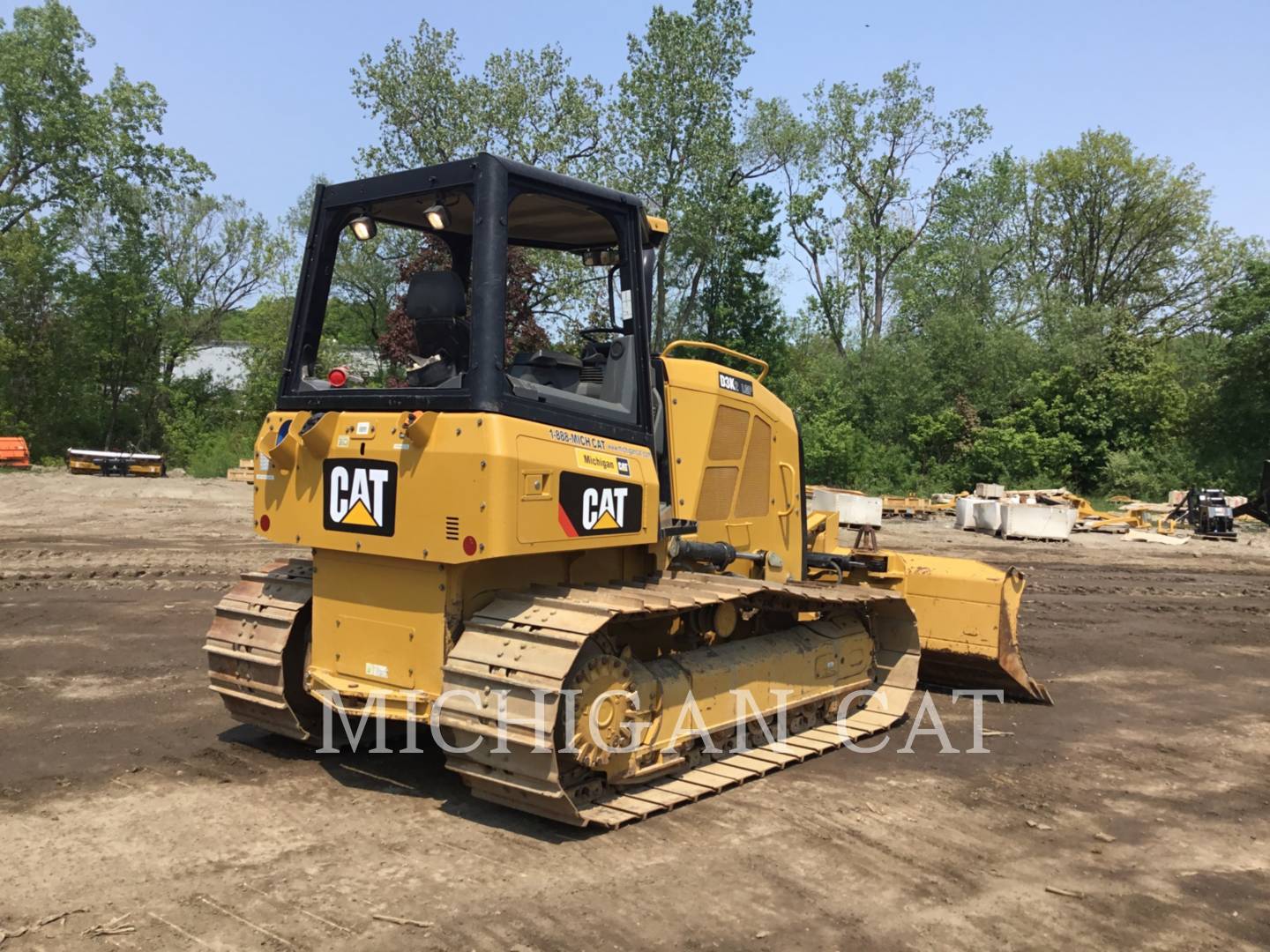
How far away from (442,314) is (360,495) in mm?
969

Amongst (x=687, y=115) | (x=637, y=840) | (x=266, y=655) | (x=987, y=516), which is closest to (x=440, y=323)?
(x=266, y=655)

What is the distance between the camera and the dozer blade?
7734 mm

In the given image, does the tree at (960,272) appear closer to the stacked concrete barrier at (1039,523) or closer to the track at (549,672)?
the stacked concrete barrier at (1039,523)

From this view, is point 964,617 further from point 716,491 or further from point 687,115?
point 687,115

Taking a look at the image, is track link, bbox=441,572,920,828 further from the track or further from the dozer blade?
the dozer blade

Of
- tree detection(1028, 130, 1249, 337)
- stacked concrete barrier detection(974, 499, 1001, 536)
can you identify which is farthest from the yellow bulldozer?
tree detection(1028, 130, 1249, 337)

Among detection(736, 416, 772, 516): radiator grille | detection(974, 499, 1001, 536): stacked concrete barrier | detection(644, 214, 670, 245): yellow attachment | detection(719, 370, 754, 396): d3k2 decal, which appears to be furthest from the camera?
detection(974, 499, 1001, 536): stacked concrete barrier

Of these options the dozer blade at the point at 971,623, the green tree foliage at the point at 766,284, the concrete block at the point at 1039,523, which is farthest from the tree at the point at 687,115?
the dozer blade at the point at 971,623

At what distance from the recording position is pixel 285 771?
18.7 feet

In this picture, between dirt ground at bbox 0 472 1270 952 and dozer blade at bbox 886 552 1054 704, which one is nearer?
dirt ground at bbox 0 472 1270 952

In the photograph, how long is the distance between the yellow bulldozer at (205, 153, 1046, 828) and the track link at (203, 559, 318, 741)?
15 mm

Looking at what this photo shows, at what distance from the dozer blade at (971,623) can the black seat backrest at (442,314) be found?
13.9 feet

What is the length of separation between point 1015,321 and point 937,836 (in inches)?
1552

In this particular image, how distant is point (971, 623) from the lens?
7801 millimetres
